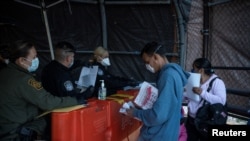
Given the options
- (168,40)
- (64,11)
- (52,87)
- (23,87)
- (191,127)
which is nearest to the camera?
(23,87)

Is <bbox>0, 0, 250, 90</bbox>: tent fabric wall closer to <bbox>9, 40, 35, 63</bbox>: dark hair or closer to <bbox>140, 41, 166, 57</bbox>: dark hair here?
<bbox>140, 41, 166, 57</bbox>: dark hair

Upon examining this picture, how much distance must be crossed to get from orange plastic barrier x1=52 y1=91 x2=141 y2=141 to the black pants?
983 millimetres

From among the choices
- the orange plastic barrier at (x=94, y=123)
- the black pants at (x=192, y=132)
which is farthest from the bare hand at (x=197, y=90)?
the orange plastic barrier at (x=94, y=123)

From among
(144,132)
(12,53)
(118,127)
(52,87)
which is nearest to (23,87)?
(12,53)

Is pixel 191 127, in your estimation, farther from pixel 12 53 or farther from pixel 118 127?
pixel 12 53

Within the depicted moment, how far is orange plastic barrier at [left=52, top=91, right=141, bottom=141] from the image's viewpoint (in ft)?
9.98

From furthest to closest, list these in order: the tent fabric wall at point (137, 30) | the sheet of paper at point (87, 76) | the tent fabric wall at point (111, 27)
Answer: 1. the tent fabric wall at point (111, 27)
2. the tent fabric wall at point (137, 30)
3. the sheet of paper at point (87, 76)

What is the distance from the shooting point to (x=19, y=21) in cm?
705

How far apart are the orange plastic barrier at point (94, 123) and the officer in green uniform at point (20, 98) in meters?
0.21

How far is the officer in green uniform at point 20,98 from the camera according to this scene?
276 centimetres

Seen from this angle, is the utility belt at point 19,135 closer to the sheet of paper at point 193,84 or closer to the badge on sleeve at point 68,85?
the badge on sleeve at point 68,85

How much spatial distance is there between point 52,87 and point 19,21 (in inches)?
167

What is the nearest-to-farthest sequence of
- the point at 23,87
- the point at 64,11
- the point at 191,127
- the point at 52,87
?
the point at 23,87
the point at 52,87
the point at 191,127
the point at 64,11

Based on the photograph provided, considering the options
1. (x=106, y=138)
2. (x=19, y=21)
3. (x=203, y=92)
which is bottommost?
(x=106, y=138)
